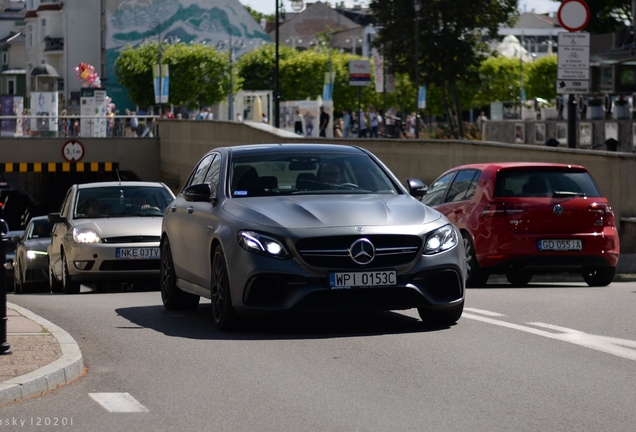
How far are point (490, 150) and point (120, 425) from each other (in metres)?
18.7

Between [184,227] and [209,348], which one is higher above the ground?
[184,227]

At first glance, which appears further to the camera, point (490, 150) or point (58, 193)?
point (58, 193)

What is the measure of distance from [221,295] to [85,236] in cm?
704

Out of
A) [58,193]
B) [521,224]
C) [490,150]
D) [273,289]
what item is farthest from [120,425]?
[58,193]

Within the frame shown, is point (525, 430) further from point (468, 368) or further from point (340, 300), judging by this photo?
point (340, 300)

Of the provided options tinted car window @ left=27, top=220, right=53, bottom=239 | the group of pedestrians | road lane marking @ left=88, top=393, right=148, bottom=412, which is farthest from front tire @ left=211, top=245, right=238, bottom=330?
the group of pedestrians

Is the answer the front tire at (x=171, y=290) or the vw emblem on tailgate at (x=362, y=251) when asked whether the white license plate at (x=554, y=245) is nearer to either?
the front tire at (x=171, y=290)

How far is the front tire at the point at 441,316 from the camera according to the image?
428 inches

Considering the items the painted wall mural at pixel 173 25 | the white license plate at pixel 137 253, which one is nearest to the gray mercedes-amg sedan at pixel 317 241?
the white license plate at pixel 137 253

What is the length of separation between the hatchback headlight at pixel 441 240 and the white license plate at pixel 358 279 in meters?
0.41

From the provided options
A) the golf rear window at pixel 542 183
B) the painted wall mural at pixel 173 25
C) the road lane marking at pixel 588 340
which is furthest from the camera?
the painted wall mural at pixel 173 25

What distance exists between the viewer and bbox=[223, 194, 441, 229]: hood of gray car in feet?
33.2

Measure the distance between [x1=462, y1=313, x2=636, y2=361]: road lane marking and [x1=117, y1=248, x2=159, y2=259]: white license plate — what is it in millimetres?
6845

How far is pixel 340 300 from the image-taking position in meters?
10.2
